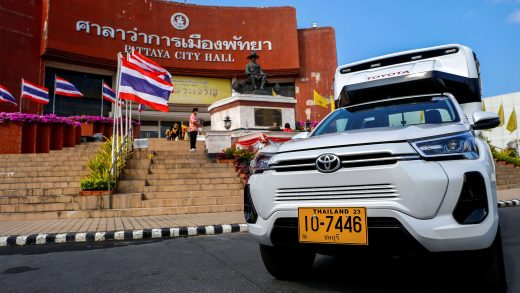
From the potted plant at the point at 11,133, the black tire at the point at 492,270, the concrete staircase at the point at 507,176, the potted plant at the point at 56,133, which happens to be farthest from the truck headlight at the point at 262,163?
the concrete staircase at the point at 507,176

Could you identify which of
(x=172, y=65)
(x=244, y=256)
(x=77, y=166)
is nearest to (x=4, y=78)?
(x=172, y=65)

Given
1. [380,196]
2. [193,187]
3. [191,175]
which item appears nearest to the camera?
[380,196]

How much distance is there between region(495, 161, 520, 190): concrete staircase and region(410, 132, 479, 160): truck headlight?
60.5 feet

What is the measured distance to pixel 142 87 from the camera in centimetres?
1145

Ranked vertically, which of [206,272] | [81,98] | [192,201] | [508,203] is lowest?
[508,203]

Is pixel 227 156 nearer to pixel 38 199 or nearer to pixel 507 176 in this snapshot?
pixel 38 199

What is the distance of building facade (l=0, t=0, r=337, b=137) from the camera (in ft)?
89.0

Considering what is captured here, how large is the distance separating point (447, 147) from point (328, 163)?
0.86m

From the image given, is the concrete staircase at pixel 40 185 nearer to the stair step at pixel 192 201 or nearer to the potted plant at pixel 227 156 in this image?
the stair step at pixel 192 201

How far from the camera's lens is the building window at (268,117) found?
59.5 ft

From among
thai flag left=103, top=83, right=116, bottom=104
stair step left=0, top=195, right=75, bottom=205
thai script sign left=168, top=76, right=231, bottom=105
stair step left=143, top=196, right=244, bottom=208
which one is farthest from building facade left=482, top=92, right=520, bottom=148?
stair step left=0, top=195, right=75, bottom=205

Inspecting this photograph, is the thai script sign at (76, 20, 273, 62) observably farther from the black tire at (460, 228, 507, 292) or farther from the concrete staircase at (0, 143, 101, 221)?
the black tire at (460, 228, 507, 292)

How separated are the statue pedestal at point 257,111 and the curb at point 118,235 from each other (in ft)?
33.9

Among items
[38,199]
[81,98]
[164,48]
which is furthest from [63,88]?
[38,199]
